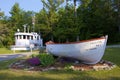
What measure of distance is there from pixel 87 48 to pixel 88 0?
32179 mm


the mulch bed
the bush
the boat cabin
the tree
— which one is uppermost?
the tree

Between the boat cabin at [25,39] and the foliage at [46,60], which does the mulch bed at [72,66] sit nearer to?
the foliage at [46,60]

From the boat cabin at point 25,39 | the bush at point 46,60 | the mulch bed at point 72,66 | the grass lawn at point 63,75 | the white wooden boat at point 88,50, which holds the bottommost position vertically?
the grass lawn at point 63,75

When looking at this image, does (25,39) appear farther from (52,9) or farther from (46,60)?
(46,60)

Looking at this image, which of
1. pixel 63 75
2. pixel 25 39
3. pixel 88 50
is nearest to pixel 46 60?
pixel 88 50

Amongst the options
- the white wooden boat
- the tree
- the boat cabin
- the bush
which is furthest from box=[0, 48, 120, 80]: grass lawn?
the tree

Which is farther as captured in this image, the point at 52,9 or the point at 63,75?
the point at 52,9

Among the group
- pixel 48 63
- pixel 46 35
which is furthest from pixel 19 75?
pixel 46 35

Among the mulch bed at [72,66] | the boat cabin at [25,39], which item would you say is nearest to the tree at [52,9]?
the boat cabin at [25,39]

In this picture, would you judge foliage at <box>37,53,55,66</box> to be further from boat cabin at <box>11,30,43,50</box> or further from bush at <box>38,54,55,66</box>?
boat cabin at <box>11,30,43,50</box>

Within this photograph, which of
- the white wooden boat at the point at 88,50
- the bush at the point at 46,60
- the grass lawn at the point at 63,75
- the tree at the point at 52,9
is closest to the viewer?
the grass lawn at the point at 63,75

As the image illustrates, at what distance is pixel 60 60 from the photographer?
1742 cm

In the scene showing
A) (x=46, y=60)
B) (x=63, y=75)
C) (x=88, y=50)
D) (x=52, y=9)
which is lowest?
(x=63, y=75)

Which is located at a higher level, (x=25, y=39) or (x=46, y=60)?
(x=25, y=39)
